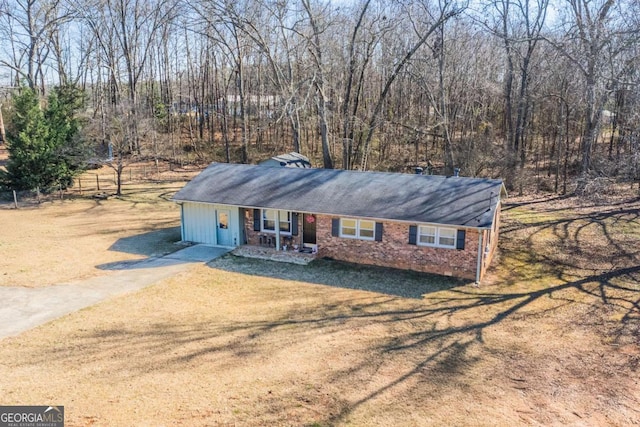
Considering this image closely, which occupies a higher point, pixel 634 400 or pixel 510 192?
pixel 510 192

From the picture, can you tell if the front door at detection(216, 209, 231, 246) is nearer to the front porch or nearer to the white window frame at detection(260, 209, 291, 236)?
the front porch

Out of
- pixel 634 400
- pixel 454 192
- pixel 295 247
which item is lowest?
pixel 634 400

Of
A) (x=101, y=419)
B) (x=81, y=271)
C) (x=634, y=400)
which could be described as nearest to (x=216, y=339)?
(x=101, y=419)

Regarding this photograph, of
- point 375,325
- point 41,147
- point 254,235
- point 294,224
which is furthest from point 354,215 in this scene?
point 41,147

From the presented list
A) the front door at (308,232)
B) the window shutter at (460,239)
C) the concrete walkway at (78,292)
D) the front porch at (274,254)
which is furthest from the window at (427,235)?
the concrete walkway at (78,292)

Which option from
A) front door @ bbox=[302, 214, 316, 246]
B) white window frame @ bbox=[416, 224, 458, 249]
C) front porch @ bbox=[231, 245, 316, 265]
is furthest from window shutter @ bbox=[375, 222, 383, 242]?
front door @ bbox=[302, 214, 316, 246]

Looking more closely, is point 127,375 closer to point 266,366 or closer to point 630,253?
point 266,366
